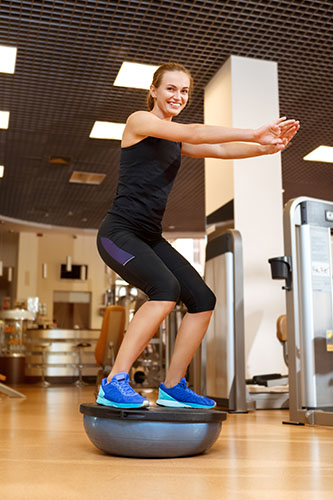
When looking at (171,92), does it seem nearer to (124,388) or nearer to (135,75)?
(124,388)

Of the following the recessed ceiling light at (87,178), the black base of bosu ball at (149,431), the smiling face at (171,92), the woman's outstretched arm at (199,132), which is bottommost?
the black base of bosu ball at (149,431)

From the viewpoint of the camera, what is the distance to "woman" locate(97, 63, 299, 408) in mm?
1982

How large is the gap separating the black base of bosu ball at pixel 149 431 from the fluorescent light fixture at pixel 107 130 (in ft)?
17.3

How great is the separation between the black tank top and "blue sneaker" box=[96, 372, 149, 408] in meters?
0.56

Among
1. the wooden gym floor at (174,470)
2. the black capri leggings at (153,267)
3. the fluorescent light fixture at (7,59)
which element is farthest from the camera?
the fluorescent light fixture at (7,59)

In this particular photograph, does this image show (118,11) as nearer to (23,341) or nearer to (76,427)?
(76,427)

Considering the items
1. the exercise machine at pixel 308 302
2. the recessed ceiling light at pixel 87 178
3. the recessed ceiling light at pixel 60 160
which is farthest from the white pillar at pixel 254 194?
the recessed ceiling light at pixel 87 178

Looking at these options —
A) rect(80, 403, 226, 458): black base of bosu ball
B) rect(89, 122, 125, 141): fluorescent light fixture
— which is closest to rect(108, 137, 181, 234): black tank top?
rect(80, 403, 226, 458): black base of bosu ball

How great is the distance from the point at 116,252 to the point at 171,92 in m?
0.66

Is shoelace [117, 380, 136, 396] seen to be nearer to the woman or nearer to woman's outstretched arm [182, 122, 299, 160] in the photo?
the woman

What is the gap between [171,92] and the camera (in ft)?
7.14

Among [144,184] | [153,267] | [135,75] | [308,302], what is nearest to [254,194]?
[135,75]

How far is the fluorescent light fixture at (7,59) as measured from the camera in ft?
16.9

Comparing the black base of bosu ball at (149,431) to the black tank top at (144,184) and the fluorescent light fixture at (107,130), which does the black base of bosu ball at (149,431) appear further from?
the fluorescent light fixture at (107,130)
